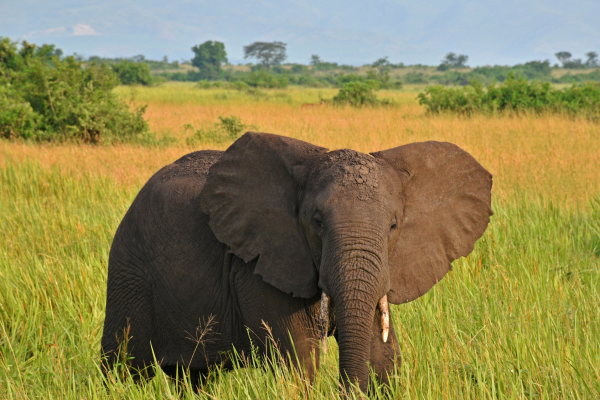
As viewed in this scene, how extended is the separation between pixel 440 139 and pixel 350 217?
875cm

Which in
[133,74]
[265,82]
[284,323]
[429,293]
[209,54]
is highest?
[209,54]

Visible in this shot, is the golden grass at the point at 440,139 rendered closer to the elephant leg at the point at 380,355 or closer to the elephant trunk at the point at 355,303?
the elephant leg at the point at 380,355

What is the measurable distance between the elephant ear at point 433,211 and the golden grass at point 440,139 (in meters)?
3.86

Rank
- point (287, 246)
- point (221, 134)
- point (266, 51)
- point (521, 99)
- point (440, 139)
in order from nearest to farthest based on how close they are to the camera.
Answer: point (287, 246) < point (440, 139) < point (221, 134) < point (521, 99) < point (266, 51)

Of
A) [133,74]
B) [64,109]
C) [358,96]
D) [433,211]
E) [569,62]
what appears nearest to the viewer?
[433,211]

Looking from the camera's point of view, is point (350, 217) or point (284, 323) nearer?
point (350, 217)

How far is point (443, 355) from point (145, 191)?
5.86ft

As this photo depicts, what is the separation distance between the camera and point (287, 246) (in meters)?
2.58

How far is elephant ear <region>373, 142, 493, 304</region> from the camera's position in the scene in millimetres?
2633

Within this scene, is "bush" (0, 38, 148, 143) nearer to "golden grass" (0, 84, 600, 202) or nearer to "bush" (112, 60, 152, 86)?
"golden grass" (0, 84, 600, 202)

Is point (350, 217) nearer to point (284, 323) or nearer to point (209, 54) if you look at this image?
point (284, 323)

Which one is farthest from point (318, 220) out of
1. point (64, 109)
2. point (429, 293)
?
point (64, 109)

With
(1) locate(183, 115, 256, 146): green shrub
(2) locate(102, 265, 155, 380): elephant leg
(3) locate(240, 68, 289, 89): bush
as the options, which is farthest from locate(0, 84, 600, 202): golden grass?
(3) locate(240, 68, 289, 89): bush

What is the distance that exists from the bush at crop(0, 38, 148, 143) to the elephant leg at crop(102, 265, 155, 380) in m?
7.94
